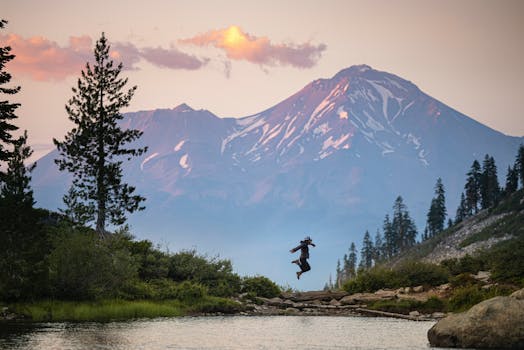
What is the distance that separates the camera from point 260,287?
4472 centimetres

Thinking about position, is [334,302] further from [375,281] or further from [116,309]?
[116,309]

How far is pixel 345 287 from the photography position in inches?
1818

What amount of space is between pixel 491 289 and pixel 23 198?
79.2 feet

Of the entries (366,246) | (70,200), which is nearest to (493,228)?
(366,246)

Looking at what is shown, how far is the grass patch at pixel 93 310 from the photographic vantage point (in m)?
31.8

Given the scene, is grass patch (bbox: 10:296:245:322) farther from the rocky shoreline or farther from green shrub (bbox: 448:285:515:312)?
green shrub (bbox: 448:285:515:312)

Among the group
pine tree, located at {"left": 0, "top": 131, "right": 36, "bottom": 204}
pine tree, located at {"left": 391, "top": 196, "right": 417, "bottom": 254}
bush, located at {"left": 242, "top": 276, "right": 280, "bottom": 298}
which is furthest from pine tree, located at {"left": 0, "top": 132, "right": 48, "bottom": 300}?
pine tree, located at {"left": 391, "top": 196, "right": 417, "bottom": 254}

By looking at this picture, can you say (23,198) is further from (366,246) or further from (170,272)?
(366,246)

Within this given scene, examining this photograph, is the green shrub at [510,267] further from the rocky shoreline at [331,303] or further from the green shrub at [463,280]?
the rocky shoreline at [331,303]

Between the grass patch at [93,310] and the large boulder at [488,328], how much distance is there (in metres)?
16.2

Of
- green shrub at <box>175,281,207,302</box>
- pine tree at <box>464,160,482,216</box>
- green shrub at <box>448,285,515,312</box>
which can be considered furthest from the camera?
pine tree at <box>464,160,482,216</box>

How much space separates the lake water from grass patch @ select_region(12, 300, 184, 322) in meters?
2.08

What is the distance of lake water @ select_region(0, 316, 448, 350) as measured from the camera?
23.7 meters

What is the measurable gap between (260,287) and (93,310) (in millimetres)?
13963
